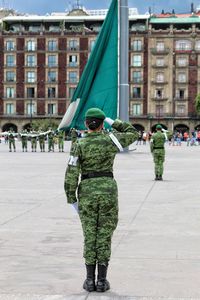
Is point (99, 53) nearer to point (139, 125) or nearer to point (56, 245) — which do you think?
point (56, 245)

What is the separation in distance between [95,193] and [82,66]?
264ft

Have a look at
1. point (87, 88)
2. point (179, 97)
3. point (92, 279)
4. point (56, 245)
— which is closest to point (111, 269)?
point (92, 279)

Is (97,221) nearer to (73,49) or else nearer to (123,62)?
(123,62)

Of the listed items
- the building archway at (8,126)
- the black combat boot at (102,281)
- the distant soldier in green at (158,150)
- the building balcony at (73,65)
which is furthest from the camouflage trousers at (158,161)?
the building archway at (8,126)

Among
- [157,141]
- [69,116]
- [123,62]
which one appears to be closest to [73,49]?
[123,62]

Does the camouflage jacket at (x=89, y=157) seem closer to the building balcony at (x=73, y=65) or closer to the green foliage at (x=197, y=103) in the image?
the green foliage at (x=197, y=103)

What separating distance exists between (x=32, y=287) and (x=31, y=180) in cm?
1036

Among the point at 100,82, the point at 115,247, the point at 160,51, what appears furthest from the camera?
the point at 160,51

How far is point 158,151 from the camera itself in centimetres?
1576

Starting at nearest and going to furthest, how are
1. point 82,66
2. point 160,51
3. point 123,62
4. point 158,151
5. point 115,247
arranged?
point 115,247
point 158,151
point 123,62
point 160,51
point 82,66

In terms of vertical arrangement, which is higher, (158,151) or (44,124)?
(44,124)

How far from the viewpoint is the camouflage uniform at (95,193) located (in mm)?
5230

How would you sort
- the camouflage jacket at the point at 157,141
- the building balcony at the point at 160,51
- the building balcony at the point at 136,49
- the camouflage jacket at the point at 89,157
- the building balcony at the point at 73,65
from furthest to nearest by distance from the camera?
1. the building balcony at the point at 73,65
2. the building balcony at the point at 136,49
3. the building balcony at the point at 160,51
4. the camouflage jacket at the point at 157,141
5. the camouflage jacket at the point at 89,157

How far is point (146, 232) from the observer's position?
801 cm
